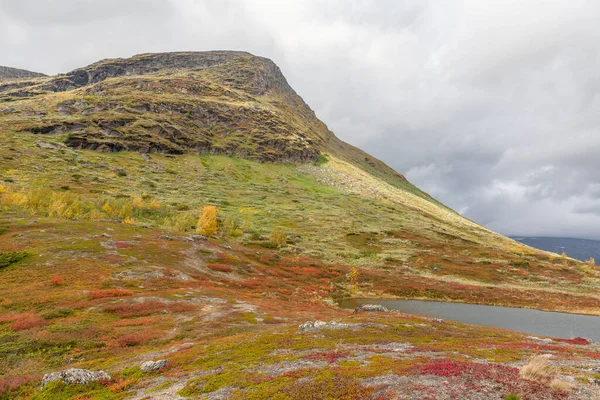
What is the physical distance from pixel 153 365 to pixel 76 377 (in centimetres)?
389

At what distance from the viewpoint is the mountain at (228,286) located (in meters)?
16.6

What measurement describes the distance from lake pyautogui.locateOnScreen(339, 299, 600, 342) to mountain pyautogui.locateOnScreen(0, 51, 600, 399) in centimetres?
440

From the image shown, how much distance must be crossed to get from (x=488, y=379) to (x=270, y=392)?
380 inches

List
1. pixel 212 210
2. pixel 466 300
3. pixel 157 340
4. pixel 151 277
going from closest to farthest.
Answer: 1. pixel 157 340
2. pixel 151 277
3. pixel 466 300
4. pixel 212 210

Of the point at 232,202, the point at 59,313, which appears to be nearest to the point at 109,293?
the point at 59,313

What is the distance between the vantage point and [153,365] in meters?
18.9

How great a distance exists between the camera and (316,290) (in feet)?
214

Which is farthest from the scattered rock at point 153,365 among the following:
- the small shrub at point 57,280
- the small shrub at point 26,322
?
the small shrub at point 57,280

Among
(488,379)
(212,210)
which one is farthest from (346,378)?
(212,210)

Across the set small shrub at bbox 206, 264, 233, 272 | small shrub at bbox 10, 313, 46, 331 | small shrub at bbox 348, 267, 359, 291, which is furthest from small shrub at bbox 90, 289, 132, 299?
small shrub at bbox 348, 267, 359, 291

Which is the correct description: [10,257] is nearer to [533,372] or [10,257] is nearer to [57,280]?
[57,280]

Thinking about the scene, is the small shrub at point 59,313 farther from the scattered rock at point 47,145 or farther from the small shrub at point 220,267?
the scattered rock at point 47,145

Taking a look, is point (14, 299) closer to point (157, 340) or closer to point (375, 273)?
point (157, 340)

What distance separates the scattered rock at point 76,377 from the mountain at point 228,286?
43cm
